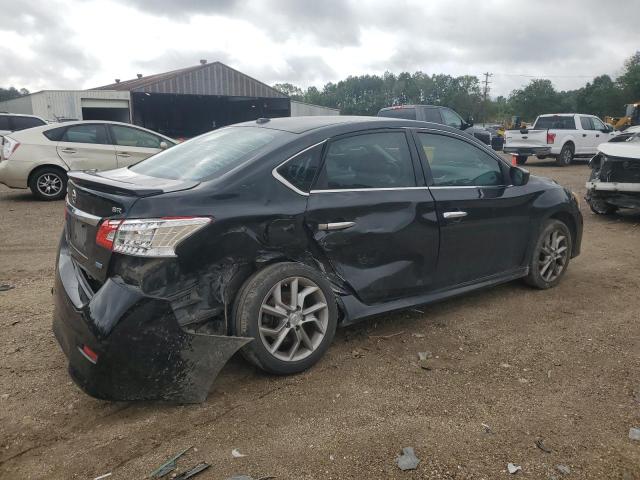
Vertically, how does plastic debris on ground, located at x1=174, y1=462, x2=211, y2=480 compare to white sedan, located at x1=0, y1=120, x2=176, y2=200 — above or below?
below

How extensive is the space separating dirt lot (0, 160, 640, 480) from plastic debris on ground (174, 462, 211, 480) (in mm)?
42

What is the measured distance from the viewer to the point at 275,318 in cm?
319

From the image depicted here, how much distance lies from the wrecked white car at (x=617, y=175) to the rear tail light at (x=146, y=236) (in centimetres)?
738

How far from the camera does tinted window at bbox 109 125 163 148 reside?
33.3 ft

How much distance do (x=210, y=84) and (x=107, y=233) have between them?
35123mm

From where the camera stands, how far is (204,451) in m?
2.55

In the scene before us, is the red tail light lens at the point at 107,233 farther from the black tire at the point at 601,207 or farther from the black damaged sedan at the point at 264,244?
the black tire at the point at 601,207

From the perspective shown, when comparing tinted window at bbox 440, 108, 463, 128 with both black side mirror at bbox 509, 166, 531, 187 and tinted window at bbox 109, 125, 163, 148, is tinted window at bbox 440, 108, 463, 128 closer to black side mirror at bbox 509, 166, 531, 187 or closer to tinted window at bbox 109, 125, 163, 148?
tinted window at bbox 109, 125, 163, 148

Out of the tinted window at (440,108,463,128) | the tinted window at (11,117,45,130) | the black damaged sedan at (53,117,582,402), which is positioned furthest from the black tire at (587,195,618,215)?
the tinted window at (11,117,45,130)

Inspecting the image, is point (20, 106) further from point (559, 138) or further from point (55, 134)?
point (559, 138)

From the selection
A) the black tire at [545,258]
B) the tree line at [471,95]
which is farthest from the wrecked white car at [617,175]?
the tree line at [471,95]

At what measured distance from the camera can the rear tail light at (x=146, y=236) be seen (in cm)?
271

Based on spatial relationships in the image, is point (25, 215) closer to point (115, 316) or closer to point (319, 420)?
point (115, 316)

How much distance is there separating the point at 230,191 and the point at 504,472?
79.8 inches
